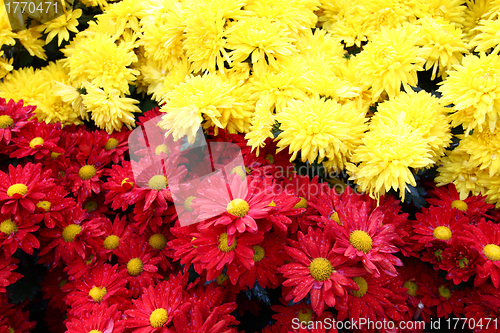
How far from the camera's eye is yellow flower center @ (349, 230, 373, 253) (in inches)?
36.4

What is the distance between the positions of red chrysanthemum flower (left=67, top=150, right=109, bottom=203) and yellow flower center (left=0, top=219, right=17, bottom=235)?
24 centimetres

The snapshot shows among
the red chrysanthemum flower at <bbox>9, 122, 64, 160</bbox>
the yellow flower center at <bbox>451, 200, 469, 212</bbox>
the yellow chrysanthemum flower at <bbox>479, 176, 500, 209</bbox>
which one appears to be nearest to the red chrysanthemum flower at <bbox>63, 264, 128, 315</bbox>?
the red chrysanthemum flower at <bbox>9, 122, 64, 160</bbox>

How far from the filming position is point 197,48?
1.28 meters

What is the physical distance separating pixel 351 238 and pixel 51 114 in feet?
4.55

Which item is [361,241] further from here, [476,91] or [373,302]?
[476,91]

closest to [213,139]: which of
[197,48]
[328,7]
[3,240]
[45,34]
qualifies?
[197,48]

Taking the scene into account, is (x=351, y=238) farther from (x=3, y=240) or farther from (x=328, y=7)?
(x=328, y=7)

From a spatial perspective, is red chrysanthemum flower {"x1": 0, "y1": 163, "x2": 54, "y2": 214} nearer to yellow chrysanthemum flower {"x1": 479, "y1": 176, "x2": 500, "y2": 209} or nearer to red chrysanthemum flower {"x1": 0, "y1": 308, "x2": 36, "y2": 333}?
red chrysanthemum flower {"x1": 0, "y1": 308, "x2": 36, "y2": 333}

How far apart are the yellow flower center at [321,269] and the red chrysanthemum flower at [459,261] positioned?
0.40 m

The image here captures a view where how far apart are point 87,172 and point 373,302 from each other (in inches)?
43.8

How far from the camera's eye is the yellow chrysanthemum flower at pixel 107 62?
1.47 meters

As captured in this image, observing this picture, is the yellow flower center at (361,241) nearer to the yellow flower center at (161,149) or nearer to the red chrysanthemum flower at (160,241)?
the red chrysanthemum flower at (160,241)

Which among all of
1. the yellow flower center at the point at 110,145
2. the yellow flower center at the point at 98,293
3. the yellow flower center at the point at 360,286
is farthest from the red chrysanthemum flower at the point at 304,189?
the yellow flower center at the point at 110,145

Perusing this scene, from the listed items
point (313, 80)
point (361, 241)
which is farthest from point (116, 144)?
point (361, 241)
